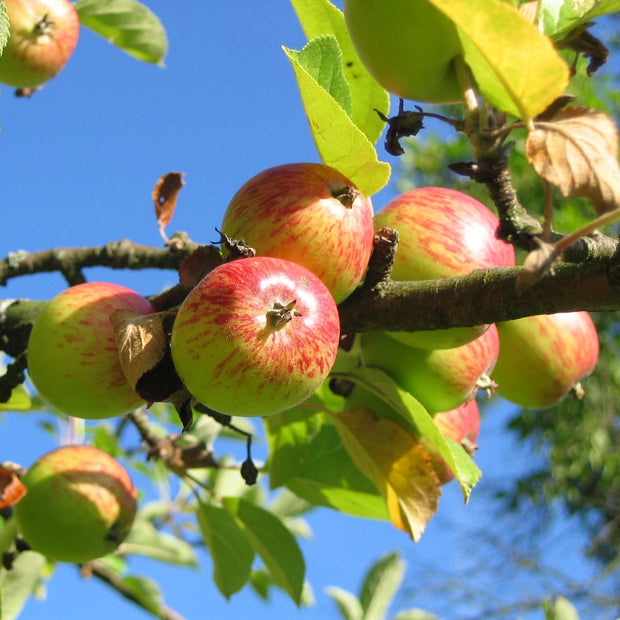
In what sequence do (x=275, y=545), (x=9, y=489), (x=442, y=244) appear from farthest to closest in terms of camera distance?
(x=275, y=545)
(x=9, y=489)
(x=442, y=244)

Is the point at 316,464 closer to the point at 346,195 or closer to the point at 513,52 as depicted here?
the point at 346,195

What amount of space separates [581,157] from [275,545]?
3.96 feet

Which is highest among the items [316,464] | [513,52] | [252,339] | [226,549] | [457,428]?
[513,52]

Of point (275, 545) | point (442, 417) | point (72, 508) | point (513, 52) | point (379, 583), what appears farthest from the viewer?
point (379, 583)

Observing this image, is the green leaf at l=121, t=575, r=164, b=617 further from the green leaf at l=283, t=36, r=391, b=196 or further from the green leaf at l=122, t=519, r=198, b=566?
the green leaf at l=283, t=36, r=391, b=196

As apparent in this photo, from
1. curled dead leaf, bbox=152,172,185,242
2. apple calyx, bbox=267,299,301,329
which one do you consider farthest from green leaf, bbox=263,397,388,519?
apple calyx, bbox=267,299,301,329

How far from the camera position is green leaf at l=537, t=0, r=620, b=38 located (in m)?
0.89

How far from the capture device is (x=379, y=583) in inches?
92.6

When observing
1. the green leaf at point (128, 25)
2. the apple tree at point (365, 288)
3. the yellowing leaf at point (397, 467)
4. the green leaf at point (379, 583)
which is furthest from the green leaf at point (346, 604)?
the green leaf at point (128, 25)

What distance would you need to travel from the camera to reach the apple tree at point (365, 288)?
0.84 meters

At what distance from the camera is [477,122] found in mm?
875

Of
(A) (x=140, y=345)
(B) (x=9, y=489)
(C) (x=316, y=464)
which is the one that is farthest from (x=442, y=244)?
(B) (x=9, y=489)

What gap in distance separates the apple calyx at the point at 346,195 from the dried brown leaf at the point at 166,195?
0.50m

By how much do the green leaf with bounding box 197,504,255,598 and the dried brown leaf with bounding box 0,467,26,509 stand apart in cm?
56
